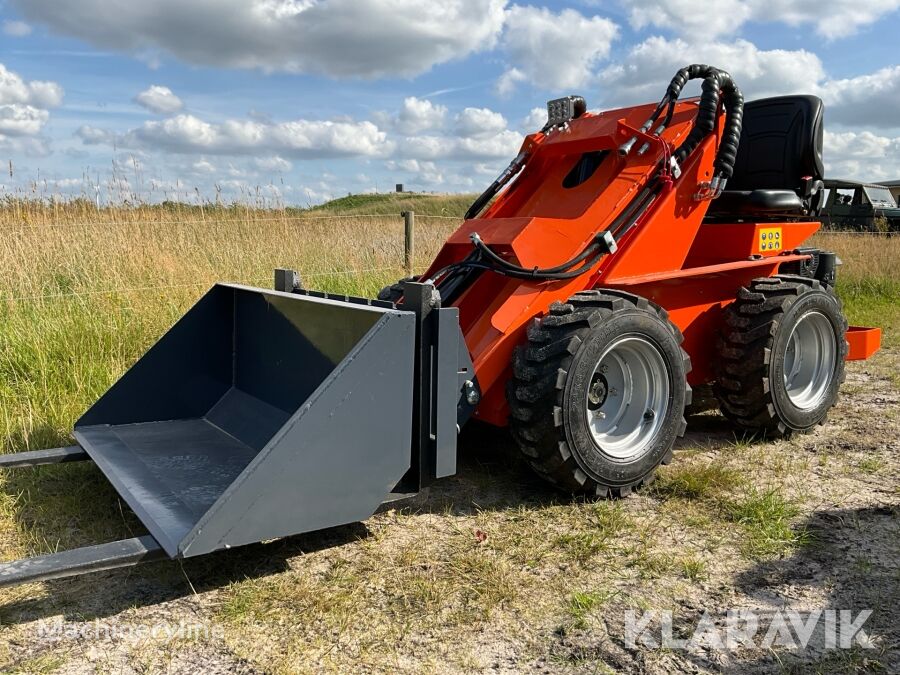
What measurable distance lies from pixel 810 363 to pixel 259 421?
11.2 ft

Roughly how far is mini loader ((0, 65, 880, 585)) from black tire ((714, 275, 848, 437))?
1cm

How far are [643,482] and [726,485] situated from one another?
44cm

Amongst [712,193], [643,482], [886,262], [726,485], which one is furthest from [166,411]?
[886,262]

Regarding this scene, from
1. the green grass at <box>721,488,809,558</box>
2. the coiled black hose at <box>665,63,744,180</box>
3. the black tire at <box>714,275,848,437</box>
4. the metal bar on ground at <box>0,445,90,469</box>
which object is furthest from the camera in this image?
the black tire at <box>714,275,848,437</box>

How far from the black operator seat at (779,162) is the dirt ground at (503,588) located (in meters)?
1.83

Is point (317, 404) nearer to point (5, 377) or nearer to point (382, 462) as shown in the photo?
point (382, 462)

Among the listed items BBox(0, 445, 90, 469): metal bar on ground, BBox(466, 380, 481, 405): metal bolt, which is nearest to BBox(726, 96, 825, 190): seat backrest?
BBox(466, 380, 481, 405): metal bolt

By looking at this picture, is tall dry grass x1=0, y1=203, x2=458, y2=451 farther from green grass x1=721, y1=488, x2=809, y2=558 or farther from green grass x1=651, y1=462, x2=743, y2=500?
green grass x1=721, y1=488, x2=809, y2=558

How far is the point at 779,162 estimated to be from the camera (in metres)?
5.25

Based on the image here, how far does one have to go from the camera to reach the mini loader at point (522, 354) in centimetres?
273

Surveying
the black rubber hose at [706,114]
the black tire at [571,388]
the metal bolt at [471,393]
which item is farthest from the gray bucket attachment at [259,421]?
the black rubber hose at [706,114]

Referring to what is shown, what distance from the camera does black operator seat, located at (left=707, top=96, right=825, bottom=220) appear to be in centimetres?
486

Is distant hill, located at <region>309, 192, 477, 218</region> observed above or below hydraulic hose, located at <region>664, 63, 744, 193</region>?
above

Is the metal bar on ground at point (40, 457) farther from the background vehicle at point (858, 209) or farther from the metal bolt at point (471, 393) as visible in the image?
the background vehicle at point (858, 209)
